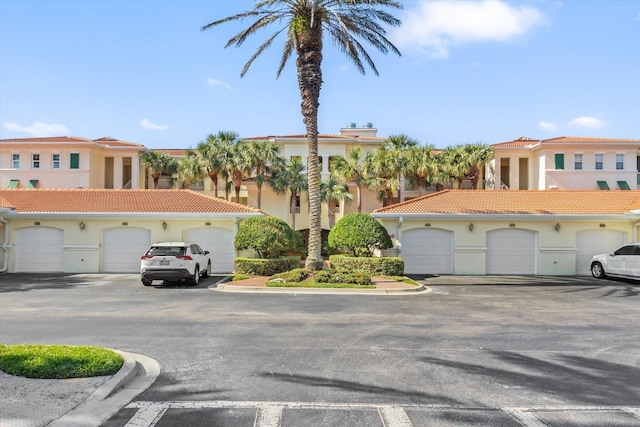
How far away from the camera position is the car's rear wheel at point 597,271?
2267cm

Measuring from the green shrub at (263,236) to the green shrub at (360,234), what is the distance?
2.37 m

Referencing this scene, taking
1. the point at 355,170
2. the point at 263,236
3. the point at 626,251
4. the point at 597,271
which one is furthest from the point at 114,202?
the point at 626,251

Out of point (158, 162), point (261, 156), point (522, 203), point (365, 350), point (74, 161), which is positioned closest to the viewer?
point (365, 350)

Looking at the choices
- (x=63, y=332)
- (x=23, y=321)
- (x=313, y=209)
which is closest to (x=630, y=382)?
(x=63, y=332)

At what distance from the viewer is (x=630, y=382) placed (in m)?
6.79

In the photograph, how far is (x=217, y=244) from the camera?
24719 mm

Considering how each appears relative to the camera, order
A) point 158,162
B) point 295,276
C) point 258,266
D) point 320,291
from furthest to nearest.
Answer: point 158,162 < point 258,266 < point 295,276 < point 320,291

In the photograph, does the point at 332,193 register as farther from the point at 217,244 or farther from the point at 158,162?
the point at 158,162

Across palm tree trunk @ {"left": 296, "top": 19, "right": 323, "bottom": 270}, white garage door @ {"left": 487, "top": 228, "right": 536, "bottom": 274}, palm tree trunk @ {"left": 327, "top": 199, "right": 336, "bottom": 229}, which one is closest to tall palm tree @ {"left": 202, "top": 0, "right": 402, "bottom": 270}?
palm tree trunk @ {"left": 296, "top": 19, "right": 323, "bottom": 270}

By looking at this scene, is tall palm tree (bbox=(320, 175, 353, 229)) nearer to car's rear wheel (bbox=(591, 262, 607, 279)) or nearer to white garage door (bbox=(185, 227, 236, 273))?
white garage door (bbox=(185, 227, 236, 273))

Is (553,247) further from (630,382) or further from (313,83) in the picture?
(630,382)

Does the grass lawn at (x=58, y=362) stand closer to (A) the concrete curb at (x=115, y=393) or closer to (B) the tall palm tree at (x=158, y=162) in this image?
(A) the concrete curb at (x=115, y=393)

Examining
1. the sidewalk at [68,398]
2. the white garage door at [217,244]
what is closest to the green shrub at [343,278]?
the white garage door at [217,244]

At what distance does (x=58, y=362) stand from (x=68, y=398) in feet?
4.46
